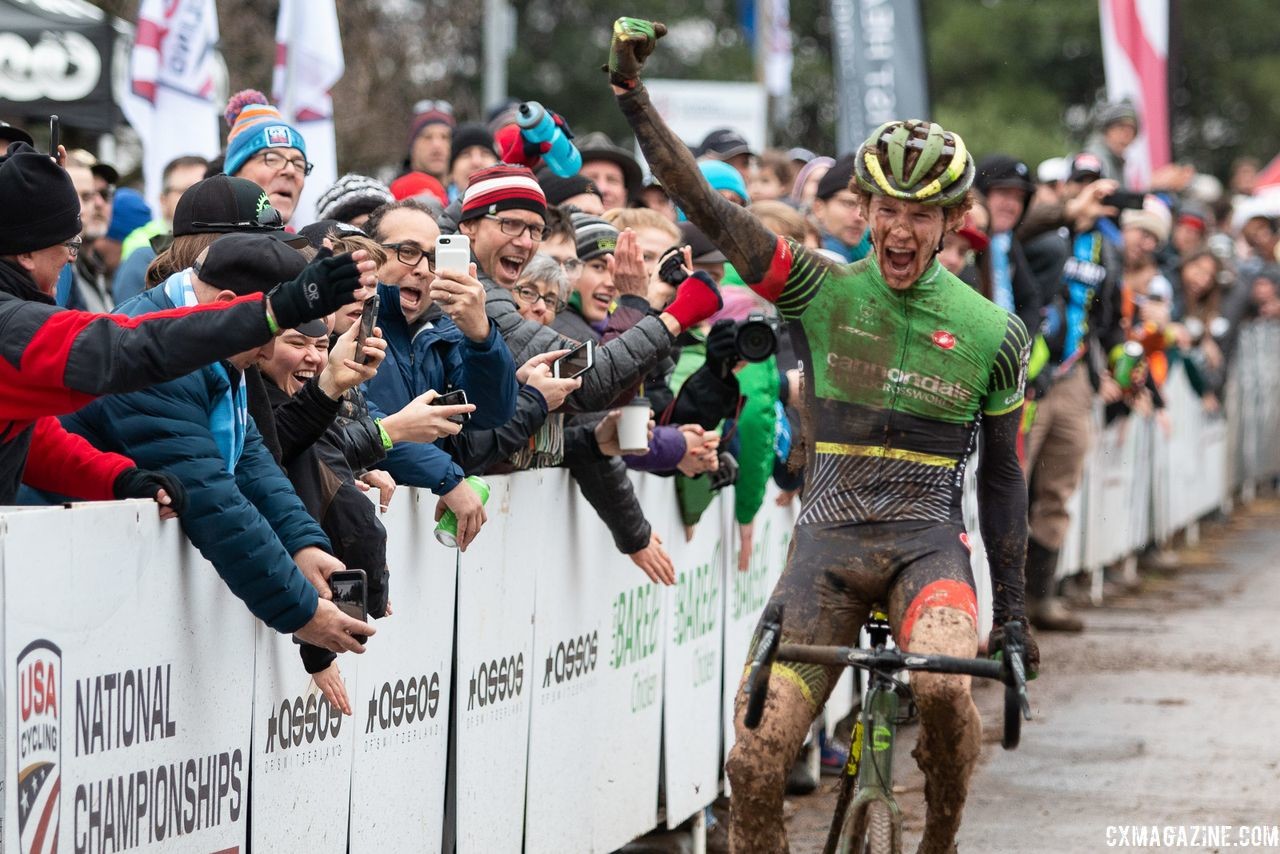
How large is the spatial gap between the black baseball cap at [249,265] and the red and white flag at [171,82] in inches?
231

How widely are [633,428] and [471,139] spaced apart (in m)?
3.66

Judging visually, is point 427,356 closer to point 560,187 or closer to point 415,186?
point 560,187

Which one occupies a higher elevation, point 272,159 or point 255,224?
point 272,159

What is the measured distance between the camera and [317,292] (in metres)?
4.01

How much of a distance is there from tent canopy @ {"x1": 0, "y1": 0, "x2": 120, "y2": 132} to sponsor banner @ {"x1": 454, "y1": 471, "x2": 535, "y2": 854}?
620 centimetres

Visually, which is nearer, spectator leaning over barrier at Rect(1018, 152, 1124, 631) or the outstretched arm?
the outstretched arm

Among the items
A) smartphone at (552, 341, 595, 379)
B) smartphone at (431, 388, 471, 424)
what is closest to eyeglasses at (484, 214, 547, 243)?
smartphone at (552, 341, 595, 379)

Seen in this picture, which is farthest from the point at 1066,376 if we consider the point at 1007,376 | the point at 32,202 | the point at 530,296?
the point at 32,202

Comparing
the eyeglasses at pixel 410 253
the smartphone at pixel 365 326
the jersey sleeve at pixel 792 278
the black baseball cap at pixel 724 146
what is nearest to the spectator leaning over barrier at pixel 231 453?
the smartphone at pixel 365 326

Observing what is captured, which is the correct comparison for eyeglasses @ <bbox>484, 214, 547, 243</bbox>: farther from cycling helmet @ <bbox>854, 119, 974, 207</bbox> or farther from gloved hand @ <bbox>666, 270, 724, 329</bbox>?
cycling helmet @ <bbox>854, 119, 974, 207</bbox>

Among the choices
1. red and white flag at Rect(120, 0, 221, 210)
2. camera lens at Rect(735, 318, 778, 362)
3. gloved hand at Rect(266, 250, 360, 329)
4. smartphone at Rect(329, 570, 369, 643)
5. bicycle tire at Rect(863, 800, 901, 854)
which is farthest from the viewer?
red and white flag at Rect(120, 0, 221, 210)

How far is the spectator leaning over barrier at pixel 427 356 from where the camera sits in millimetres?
5824

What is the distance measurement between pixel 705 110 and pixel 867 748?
677 inches

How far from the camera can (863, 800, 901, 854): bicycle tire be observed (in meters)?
5.58
